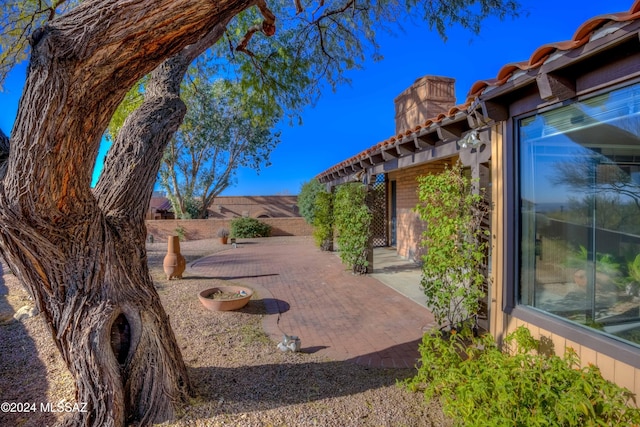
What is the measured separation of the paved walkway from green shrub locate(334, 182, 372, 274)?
40 cm

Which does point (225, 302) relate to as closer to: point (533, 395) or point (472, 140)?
point (472, 140)

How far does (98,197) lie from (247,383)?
85.6 inches

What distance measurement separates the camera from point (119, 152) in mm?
3029

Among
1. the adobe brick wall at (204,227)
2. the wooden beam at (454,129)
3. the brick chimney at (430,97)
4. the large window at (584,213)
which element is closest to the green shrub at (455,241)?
the large window at (584,213)

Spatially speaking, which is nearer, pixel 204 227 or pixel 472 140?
pixel 472 140

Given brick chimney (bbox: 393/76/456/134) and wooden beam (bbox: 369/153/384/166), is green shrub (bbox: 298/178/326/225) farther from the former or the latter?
wooden beam (bbox: 369/153/384/166)

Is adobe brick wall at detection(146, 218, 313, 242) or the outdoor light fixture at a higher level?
the outdoor light fixture

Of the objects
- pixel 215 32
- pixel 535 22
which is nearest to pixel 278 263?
pixel 215 32

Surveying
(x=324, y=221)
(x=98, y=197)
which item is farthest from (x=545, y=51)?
(x=324, y=221)

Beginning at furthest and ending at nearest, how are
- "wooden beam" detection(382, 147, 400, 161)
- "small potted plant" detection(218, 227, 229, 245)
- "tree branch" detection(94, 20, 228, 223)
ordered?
"small potted plant" detection(218, 227, 229, 245) → "wooden beam" detection(382, 147, 400, 161) → "tree branch" detection(94, 20, 228, 223)

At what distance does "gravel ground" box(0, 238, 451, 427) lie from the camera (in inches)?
113

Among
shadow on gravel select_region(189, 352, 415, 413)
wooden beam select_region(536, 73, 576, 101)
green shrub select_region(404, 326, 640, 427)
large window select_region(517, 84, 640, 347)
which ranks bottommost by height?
shadow on gravel select_region(189, 352, 415, 413)

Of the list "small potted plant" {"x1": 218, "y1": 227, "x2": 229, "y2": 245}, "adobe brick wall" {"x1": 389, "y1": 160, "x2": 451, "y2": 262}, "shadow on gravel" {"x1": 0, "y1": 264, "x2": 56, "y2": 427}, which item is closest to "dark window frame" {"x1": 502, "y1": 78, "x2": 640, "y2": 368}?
"shadow on gravel" {"x1": 0, "y1": 264, "x2": 56, "y2": 427}

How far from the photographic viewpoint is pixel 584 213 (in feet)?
9.70
